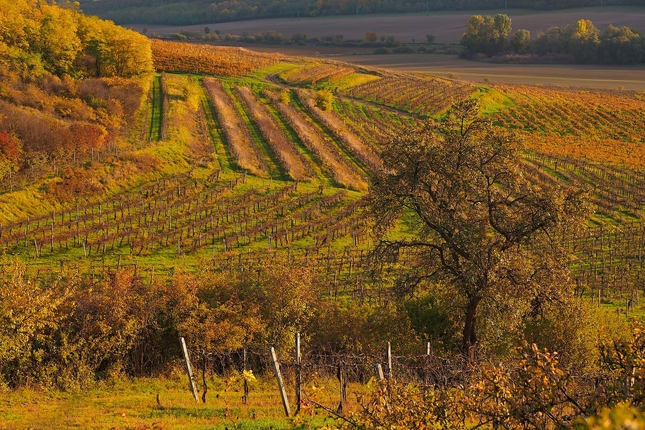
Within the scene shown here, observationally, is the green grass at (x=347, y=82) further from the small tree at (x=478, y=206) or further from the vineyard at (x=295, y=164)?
the small tree at (x=478, y=206)

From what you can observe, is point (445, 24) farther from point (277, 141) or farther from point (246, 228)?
point (246, 228)

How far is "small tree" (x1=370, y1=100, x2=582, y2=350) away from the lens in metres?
22.1

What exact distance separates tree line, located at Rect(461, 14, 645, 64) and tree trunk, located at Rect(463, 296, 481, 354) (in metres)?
126

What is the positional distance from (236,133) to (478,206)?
46.5 metres

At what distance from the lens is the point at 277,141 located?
65.4 meters

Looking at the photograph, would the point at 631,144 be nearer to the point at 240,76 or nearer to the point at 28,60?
the point at 240,76

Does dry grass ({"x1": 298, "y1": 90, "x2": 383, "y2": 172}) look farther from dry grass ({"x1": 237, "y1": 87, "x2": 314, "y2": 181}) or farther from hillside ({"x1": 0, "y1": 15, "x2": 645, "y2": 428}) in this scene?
dry grass ({"x1": 237, "y1": 87, "x2": 314, "y2": 181})

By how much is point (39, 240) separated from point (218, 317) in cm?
2110

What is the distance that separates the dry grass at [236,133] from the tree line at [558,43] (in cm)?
8353

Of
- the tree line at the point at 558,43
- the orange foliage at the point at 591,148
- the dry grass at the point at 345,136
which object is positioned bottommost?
the orange foliage at the point at 591,148

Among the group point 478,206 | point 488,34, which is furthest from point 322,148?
point 488,34

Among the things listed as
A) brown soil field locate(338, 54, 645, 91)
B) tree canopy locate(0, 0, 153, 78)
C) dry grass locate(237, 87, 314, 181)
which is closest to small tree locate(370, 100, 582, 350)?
dry grass locate(237, 87, 314, 181)

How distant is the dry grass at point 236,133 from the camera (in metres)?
57.8

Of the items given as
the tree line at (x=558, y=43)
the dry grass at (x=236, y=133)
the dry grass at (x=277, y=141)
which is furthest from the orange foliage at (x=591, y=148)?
the tree line at (x=558, y=43)
